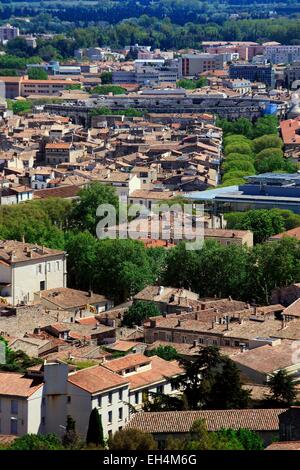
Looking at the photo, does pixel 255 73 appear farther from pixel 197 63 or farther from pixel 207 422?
pixel 207 422

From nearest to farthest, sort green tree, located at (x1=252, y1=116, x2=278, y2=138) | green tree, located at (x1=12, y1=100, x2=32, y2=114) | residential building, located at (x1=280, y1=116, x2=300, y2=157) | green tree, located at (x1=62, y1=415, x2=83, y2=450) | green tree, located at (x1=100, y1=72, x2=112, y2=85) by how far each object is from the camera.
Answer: green tree, located at (x1=62, y1=415, x2=83, y2=450)
residential building, located at (x1=280, y1=116, x2=300, y2=157)
green tree, located at (x1=252, y1=116, x2=278, y2=138)
green tree, located at (x1=12, y1=100, x2=32, y2=114)
green tree, located at (x1=100, y1=72, x2=112, y2=85)

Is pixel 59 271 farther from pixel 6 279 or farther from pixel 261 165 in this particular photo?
pixel 261 165

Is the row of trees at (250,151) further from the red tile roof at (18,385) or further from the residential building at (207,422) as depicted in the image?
the residential building at (207,422)

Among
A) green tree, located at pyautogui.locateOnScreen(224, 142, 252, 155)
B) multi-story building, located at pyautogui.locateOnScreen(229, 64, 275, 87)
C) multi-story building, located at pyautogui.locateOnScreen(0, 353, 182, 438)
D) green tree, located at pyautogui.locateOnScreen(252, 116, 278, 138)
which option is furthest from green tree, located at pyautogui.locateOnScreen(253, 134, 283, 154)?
multi-story building, located at pyautogui.locateOnScreen(0, 353, 182, 438)

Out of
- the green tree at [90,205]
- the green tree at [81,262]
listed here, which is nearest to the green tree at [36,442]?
the green tree at [81,262]

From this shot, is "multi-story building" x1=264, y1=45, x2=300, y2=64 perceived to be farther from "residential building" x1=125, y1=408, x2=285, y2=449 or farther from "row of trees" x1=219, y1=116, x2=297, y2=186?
"residential building" x1=125, y1=408, x2=285, y2=449
